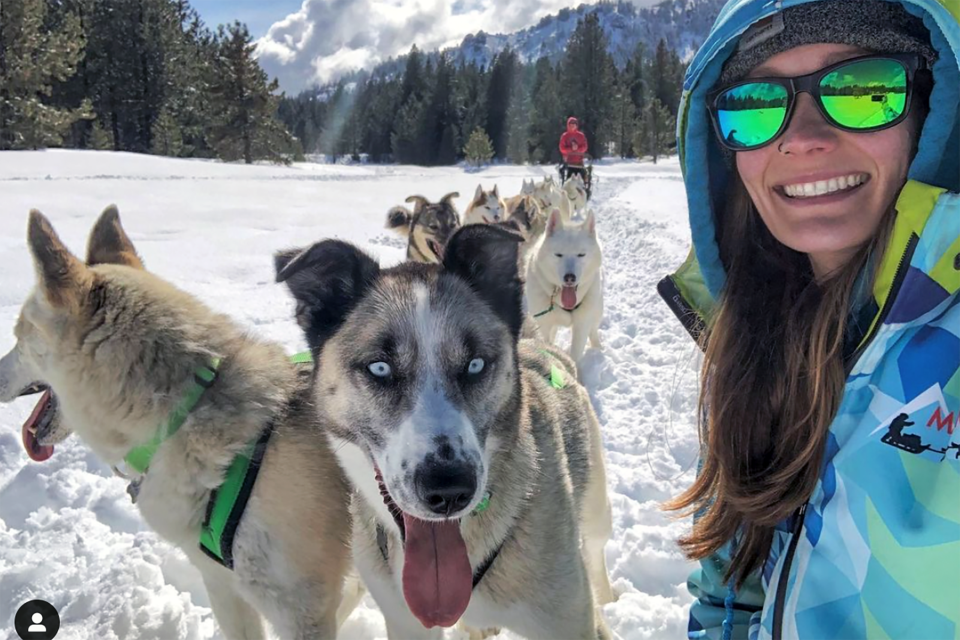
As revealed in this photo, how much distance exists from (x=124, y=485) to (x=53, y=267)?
1.93 meters

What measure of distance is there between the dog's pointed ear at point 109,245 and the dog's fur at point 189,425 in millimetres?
298

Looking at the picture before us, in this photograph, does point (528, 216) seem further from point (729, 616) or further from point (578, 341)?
point (729, 616)

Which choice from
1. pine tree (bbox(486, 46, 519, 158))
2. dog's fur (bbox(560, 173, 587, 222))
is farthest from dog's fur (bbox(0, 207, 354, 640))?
pine tree (bbox(486, 46, 519, 158))

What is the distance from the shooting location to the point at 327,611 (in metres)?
2.28

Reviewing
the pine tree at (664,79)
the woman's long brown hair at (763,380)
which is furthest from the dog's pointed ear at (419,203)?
the pine tree at (664,79)

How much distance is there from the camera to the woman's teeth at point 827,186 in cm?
139

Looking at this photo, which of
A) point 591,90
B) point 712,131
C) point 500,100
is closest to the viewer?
point 712,131

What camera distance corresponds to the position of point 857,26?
1.30 meters

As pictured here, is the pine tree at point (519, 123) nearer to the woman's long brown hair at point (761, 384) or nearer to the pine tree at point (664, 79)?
the pine tree at point (664, 79)

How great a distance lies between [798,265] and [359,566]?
175 centimetres

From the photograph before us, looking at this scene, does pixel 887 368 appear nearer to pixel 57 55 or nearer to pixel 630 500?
pixel 630 500

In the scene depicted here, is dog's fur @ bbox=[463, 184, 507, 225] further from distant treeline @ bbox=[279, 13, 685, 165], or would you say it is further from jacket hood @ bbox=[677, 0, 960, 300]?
distant treeline @ bbox=[279, 13, 685, 165]

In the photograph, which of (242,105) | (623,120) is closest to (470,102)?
(623,120)

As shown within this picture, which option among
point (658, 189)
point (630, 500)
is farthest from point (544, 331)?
point (658, 189)
